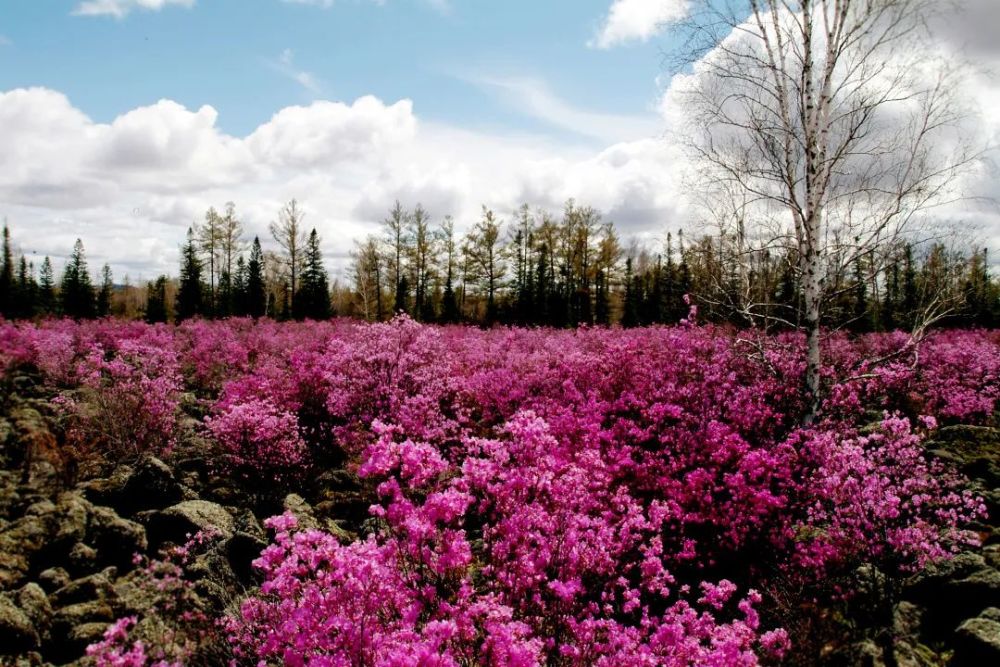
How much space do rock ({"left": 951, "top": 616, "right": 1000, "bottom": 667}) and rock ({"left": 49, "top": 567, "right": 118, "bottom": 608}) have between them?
25.6 ft

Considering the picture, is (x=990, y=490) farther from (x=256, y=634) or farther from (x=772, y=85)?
(x=256, y=634)

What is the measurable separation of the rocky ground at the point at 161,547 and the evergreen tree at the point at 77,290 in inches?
1866

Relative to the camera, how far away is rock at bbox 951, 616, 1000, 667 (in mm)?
4398

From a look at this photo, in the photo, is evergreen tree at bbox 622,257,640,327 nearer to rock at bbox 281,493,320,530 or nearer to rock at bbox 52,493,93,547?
rock at bbox 281,493,320,530

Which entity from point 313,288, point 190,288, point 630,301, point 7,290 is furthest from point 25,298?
point 630,301

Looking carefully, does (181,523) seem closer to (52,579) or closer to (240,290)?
(52,579)

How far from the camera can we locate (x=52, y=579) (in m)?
6.03

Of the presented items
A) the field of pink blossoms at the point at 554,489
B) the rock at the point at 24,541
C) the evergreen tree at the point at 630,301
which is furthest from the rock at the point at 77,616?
the evergreen tree at the point at 630,301

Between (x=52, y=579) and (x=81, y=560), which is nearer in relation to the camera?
(x=52, y=579)

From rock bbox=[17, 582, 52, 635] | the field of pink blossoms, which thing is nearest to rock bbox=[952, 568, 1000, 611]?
the field of pink blossoms

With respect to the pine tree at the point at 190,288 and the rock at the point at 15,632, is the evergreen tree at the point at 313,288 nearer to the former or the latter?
the pine tree at the point at 190,288

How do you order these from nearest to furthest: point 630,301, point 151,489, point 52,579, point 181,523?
point 52,579
point 181,523
point 151,489
point 630,301

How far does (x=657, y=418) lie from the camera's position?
28.6 ft

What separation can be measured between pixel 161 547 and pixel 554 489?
539 centimetres
